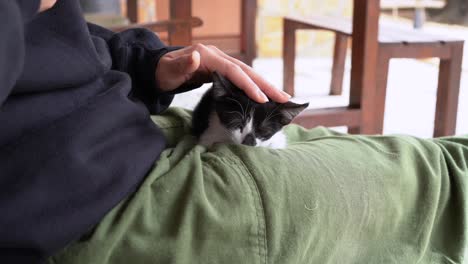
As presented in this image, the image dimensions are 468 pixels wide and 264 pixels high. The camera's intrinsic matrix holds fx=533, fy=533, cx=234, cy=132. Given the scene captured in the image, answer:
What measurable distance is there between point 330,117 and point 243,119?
0.58m

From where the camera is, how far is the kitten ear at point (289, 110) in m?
1.05

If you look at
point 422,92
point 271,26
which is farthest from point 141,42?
point 271,26

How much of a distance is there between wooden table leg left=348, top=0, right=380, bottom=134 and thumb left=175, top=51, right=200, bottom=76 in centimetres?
91

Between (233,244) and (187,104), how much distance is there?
1002 mm

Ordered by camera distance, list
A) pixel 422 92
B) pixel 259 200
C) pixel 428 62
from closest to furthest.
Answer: pixel 259 200 → pixel 422 92 → pixel 428 62

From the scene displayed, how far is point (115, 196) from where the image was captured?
1.91ft

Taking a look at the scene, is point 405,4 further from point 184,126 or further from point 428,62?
point 184,126

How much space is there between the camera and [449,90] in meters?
1.83

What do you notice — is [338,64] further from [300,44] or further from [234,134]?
[234,134]

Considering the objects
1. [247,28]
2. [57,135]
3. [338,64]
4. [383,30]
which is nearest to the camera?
[57,135]

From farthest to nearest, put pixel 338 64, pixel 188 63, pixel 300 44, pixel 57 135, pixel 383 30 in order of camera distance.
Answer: pixel 300 44 → pixel 338 64 → pixel 383 30 → pixel 188 63 → pixel 57 135

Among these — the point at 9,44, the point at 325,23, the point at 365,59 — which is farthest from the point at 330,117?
the point at 9,44

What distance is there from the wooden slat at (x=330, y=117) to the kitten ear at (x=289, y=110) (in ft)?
1.66

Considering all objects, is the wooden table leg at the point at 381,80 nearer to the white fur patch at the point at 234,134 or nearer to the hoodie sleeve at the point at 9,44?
the white fur patch at the point at 234,134
